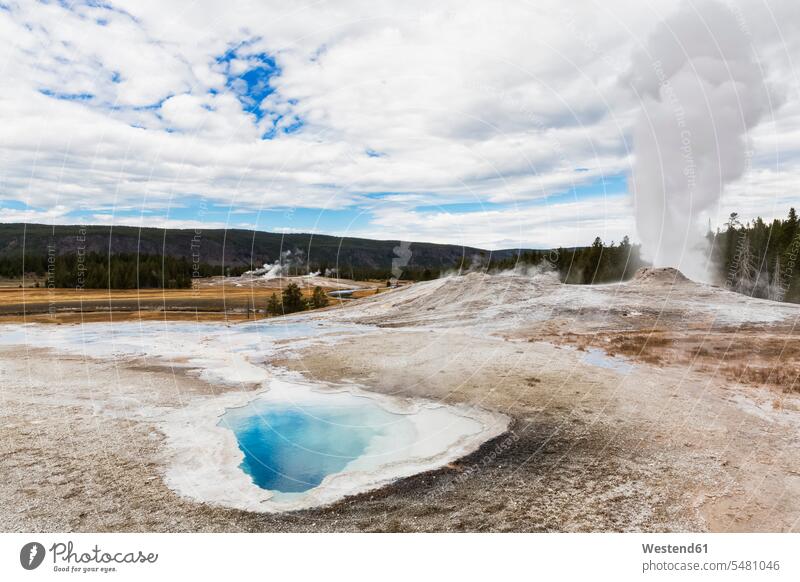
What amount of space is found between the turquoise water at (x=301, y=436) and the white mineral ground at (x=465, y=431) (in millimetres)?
591

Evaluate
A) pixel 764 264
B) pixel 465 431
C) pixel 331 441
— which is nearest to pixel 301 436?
pixel 331 441

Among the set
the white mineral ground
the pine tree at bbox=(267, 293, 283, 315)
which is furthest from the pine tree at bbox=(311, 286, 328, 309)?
the white mineral ground

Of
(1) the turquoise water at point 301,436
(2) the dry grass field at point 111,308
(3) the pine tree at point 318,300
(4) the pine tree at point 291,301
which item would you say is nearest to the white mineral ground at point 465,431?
(1) the turquoise water at point 301,436

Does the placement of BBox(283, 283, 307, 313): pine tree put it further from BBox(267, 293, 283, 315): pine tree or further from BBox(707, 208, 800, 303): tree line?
BBox(707, 208, 800, 303): tree line

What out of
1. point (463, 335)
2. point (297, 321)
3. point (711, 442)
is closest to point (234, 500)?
point (711, 442)

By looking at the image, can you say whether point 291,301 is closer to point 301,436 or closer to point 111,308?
point 111,308

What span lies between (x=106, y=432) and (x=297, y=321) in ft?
80.0

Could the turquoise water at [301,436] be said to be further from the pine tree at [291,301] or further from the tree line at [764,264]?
the tree line at [764,264]

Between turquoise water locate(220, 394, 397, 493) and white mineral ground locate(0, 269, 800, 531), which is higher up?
white mineral ground locate(0, 269, 800, 531)

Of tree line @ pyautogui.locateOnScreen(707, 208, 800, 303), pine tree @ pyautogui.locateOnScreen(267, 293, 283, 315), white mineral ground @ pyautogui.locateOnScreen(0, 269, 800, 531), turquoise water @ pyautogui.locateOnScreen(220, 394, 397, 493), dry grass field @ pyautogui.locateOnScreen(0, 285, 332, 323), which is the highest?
tree line @ pyautogui.locateOnScreen(707, 208, 800, 303)

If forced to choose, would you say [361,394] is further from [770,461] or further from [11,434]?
[770,461]

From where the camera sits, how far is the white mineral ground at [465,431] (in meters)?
9.02

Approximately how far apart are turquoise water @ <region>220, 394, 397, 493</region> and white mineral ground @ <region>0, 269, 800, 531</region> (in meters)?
0.59

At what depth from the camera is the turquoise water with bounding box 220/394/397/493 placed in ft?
36.2
